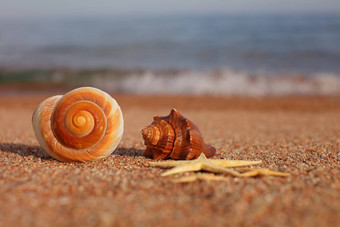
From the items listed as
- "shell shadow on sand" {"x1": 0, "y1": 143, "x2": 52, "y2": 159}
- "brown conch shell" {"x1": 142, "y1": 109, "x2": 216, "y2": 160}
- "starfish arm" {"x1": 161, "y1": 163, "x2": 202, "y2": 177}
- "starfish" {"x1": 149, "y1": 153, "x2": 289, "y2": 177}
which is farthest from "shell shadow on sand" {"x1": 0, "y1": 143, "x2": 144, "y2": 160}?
"starfish arm" {"x1": 161, "y1": 163, "x2": 202, "y2": 177}

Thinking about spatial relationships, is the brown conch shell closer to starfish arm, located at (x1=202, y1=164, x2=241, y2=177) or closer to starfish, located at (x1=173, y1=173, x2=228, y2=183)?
starfish arm, located at (x1=202, y1=164, x2=241, y2=177)

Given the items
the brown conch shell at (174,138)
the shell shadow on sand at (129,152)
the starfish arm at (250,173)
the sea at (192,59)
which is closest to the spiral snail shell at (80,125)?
the brown conch shell at (174,138)

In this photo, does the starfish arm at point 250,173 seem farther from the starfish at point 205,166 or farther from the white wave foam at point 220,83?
the white wave foam at point 220,83

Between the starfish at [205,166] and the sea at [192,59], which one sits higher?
the sea at [192,59]

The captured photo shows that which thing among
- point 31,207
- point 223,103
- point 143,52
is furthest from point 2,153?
point 143,52

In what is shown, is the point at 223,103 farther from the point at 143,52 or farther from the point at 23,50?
the point at 23,50
